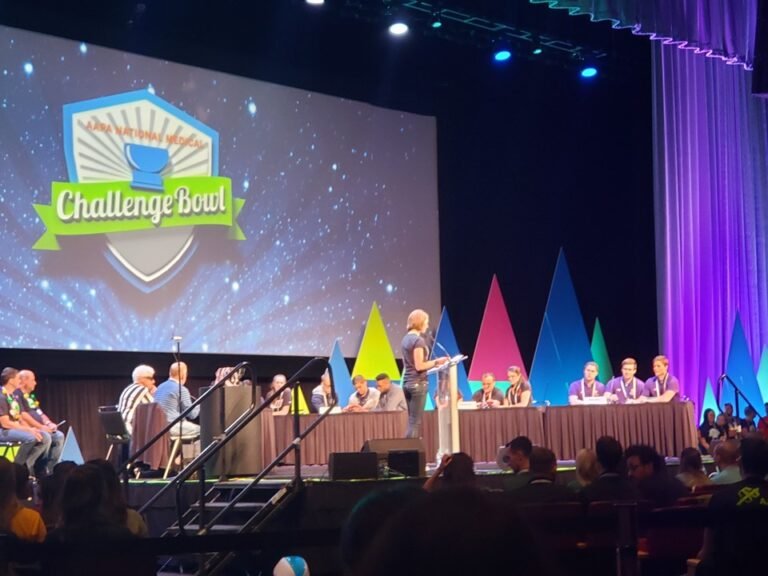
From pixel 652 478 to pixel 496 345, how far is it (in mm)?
11254

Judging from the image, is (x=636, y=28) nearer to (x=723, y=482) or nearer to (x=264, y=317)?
(x=723, y=482)

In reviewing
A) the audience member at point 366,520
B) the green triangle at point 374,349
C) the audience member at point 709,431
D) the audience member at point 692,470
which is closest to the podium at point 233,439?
the audience member at point 692,470

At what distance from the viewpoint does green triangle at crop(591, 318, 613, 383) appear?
18.1 meters

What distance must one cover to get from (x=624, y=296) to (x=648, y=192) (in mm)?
1840

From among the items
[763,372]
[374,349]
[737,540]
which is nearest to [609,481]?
[737,540]

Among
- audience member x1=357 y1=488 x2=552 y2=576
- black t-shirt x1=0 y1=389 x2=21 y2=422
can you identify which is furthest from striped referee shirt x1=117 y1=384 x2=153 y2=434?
audience member x1=357 y1=488 x2=552 y2=576

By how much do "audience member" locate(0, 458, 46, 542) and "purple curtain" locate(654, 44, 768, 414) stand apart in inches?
521

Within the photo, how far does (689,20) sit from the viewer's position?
10953 millimetres

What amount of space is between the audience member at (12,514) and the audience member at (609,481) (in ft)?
8.86

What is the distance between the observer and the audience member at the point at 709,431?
46.1 feet

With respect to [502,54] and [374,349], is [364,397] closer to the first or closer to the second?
[374,349]

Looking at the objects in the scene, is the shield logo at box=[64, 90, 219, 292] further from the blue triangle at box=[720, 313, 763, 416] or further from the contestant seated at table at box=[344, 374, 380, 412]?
the blue triangle at box=[720, 313, 763, 416]

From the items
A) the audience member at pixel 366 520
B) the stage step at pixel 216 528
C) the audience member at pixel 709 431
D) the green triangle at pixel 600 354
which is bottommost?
the stage step at pixel 216 528

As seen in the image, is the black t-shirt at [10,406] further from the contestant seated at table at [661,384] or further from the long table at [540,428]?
the contestant seated at table at [661,384]
